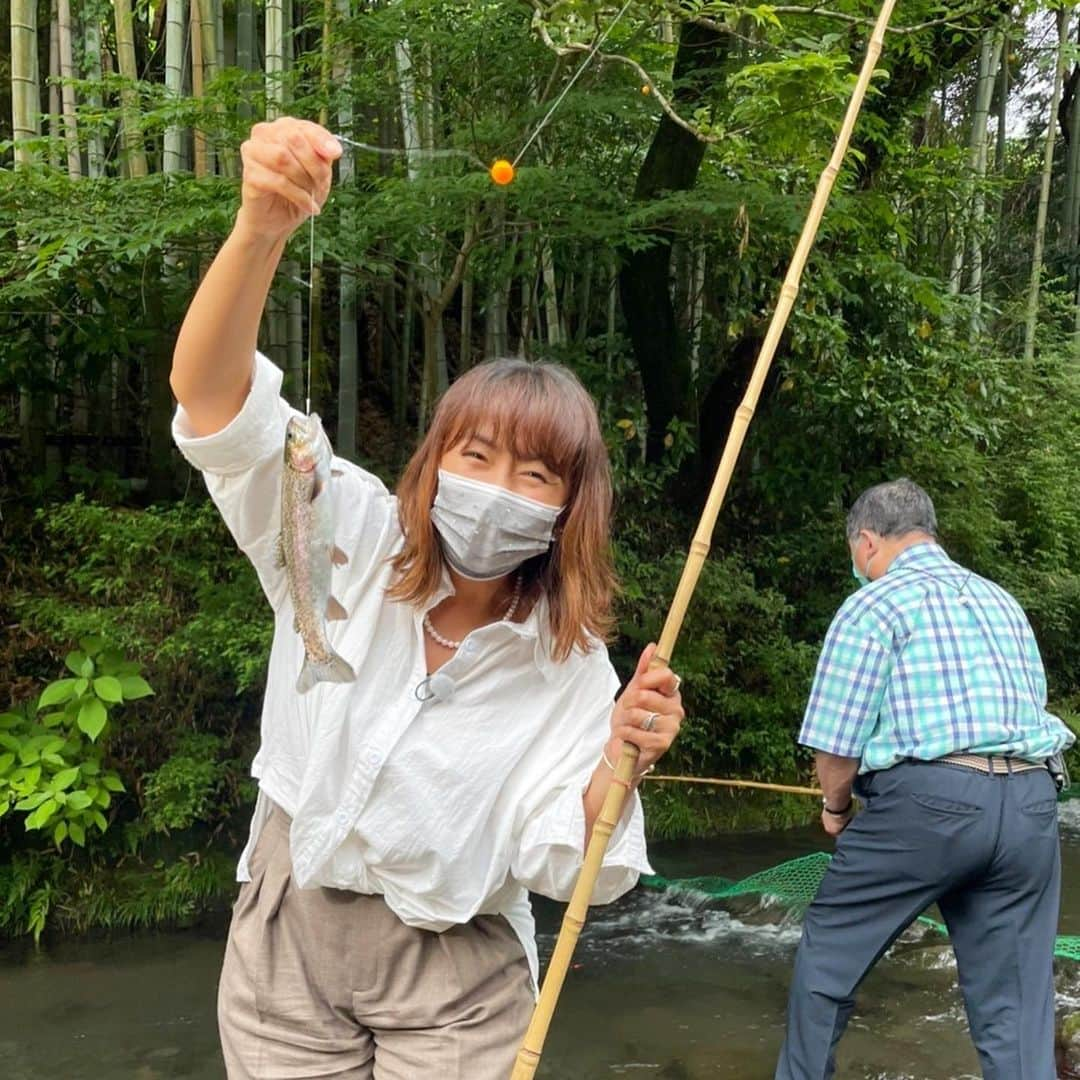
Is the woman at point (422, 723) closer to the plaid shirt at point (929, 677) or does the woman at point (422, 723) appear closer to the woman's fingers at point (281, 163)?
the woman's fingers at point (281, 163)

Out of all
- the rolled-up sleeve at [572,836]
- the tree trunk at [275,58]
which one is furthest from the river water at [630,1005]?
the tree trunk at [275,58]

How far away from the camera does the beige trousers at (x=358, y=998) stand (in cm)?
155

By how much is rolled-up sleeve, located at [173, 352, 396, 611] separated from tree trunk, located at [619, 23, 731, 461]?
4.30m

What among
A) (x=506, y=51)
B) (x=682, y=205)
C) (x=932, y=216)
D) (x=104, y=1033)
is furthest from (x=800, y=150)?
(x=104, y=1033)

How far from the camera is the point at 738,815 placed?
23.4ft

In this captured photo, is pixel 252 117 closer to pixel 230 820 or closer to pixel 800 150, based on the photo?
pixel 800 150

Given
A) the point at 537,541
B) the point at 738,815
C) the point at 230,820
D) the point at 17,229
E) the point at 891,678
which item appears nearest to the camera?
the point at 537,541

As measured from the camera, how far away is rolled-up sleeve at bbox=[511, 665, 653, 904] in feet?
5.14

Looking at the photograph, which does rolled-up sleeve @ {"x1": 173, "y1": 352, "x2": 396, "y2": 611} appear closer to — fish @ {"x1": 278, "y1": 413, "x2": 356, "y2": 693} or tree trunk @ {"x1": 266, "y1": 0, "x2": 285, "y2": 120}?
fish @ {"x1": 278, "y1": 413, "x2": 356, "y2": 693}

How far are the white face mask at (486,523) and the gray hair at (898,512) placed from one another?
2119mm

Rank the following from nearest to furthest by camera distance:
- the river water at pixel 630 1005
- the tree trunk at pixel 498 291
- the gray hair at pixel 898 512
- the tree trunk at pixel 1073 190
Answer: the gray hair at pixel 898 512, the river water at pixel 630 1005, the tree trunk at pixel 498 291, the tree trunk at pixel 1073 190

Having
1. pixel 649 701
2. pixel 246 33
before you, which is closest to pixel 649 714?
pixel 649 701

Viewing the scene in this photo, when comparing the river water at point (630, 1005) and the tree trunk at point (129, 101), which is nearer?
the river water at point (630, 1005)

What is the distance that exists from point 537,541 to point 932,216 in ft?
25.9
